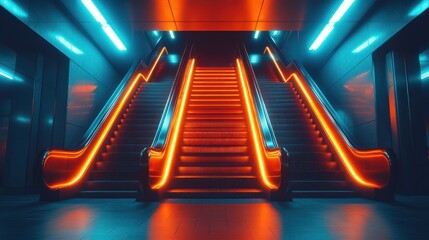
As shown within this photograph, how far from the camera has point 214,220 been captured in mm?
3855

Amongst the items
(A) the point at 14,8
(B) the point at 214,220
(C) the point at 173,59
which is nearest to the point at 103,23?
(A) the point at 14,8

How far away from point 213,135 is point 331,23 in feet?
12.7

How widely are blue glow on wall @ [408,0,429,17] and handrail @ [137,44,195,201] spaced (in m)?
4.96

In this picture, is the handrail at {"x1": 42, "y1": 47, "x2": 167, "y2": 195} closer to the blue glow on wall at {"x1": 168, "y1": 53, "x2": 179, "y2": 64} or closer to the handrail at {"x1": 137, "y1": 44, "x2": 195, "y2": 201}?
the handrail at {"x1": 137, "y1": 44, "x2": 195, "y2": 201}

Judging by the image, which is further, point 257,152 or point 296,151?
point 296,151

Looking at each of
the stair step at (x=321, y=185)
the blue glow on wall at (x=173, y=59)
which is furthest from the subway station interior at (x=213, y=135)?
the blue glow on wall at (x=173, y=59)

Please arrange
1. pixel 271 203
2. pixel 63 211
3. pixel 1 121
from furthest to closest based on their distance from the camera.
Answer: pixel 1 121 < pixel 271 203 < pixel 63 211

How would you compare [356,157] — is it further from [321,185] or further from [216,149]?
[216,149]

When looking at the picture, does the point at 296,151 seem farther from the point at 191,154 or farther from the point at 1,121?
the point at 1,121

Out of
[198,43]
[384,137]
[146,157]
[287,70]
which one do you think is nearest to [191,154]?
[146,157]

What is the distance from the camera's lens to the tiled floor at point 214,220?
3.13 metres

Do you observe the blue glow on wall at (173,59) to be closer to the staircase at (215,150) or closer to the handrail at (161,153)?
the staircase at (215,150)

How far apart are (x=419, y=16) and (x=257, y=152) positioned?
3773mm

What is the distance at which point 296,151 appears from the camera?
24.7 ft
